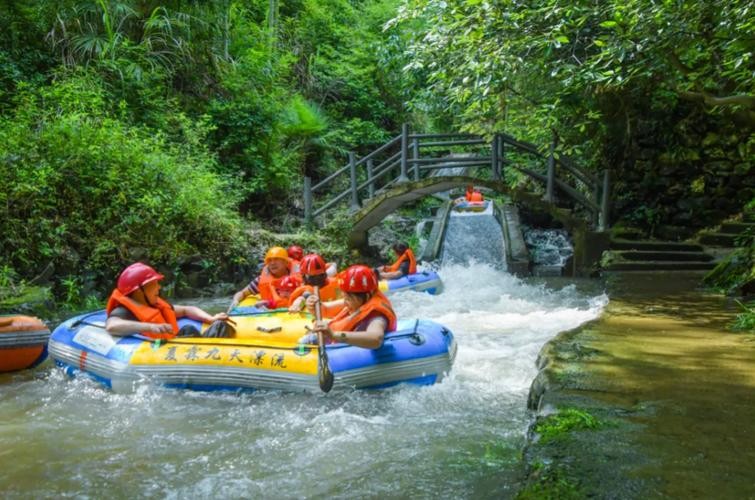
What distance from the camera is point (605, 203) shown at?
501 inches

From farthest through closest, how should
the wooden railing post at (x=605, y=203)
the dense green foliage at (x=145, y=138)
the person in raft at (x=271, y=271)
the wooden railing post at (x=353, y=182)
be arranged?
the wooden railing post at (x=353, y=182) < the wooden railing post at (x=605, y=203) < the dense green foliage at (x=145, y=138) < the person in raft at (x=271, y=271)

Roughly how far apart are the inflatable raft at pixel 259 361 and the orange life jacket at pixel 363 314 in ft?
0.50

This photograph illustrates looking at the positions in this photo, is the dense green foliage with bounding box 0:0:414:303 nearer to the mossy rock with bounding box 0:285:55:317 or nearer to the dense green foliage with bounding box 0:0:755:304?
the dense green foliage with bounding box 0:0:755:304

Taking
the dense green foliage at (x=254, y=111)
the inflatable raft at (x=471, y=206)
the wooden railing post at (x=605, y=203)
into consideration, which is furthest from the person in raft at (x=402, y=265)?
the inflatable raft at (x=471, y=206)

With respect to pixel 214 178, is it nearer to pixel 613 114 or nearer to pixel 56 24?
pixel 56 24

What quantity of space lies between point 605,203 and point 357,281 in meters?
9.07

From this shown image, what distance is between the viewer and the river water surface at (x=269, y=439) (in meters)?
3.37

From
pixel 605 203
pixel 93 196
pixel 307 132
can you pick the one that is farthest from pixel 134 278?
pixel 307 132

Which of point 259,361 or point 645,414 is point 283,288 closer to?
point 259,361

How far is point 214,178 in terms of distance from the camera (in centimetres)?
1205

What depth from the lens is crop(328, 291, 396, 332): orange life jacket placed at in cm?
509

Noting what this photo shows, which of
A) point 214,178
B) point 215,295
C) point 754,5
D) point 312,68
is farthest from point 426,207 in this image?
point 754,5

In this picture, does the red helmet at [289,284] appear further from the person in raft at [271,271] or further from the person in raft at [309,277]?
the person in raft at [309,277]

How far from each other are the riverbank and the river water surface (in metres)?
0.42
